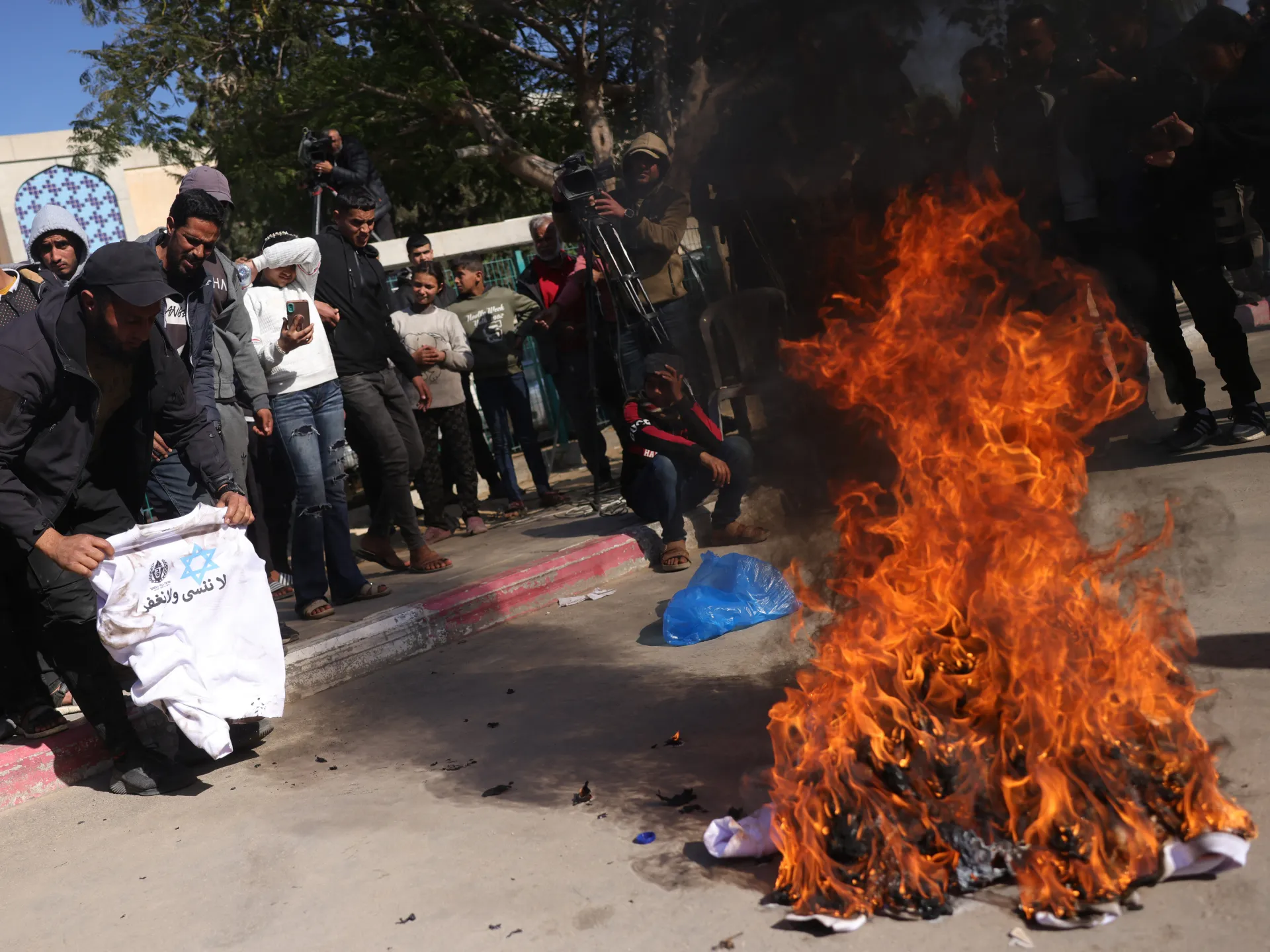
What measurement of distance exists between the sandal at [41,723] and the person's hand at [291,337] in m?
2.29

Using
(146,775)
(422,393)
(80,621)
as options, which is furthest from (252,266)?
(146,775)

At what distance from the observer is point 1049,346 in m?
3.50

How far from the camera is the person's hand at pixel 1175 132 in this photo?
232 inches

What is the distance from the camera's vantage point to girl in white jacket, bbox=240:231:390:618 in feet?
21.5

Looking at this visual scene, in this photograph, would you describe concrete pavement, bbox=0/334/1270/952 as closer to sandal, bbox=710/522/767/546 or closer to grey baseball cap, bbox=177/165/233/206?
sandal, bbox=710/522/767/546

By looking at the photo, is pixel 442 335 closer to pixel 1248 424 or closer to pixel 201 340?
pixel 201 340

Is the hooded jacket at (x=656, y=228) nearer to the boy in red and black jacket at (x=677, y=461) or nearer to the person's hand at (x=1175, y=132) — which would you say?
the boy in red and black jacket at (x=677, y=461)

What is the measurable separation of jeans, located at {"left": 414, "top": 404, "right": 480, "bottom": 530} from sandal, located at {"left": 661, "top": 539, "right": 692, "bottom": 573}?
8.33ft

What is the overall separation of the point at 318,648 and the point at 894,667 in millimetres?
3418

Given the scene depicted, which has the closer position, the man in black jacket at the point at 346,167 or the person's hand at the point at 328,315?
the person's hand at the point at 328,315

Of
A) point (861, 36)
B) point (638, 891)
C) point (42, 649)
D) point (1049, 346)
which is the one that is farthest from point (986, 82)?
point (42, 649)

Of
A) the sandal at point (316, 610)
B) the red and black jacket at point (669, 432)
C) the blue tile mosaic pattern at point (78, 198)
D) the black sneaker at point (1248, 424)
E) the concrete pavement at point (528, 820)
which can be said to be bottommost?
the concrete pavement at point (528, 820)

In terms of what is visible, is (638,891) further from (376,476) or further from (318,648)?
(376,476)

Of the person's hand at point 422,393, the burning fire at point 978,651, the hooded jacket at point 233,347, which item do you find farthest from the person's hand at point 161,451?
the burning fire at point 978,651
